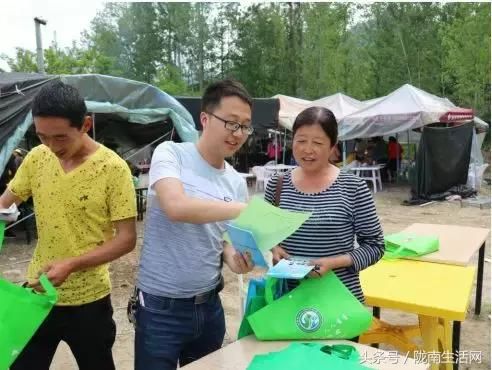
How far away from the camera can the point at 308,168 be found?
184cm

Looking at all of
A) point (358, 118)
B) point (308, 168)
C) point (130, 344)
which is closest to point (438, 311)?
point (308, 168)

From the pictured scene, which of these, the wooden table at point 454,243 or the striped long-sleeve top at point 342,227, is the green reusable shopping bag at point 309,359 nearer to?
the striped long-sleeve top at point 342,227

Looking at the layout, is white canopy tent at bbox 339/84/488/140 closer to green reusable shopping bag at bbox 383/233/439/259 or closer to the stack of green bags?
green reusable shopping bag at bbox 383/233/439/259

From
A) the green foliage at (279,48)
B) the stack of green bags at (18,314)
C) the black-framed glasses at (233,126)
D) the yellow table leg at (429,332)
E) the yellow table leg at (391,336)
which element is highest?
the green foliage at (279,48)

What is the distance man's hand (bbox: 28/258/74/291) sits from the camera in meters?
1.54

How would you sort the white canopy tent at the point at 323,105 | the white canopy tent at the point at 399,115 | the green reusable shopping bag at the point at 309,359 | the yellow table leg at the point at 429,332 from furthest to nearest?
the white canopy tent at the point at 323,105 → the white canopy tent at the point at 399,115 → the yellow table leg at the point at 429,332 → the green reusable shopping bag at the point at 309,359

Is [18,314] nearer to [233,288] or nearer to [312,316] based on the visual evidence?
[312,316]

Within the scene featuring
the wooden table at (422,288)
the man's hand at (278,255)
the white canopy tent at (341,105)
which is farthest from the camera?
the white canopy tent at (341,105)

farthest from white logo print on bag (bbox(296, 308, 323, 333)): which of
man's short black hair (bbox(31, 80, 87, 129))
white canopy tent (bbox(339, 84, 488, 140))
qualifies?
white canopy tent (bbox(339, 84, 488, 140))

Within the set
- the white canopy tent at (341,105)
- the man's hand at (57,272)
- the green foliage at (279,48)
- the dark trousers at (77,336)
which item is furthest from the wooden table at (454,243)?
the green foliage at (279,48)

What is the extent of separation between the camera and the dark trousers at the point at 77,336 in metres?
1.71

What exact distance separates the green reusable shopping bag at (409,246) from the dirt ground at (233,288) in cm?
101

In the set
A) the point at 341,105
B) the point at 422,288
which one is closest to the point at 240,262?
the point at 422,288

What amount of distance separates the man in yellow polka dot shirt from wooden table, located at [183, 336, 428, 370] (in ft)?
1.61
